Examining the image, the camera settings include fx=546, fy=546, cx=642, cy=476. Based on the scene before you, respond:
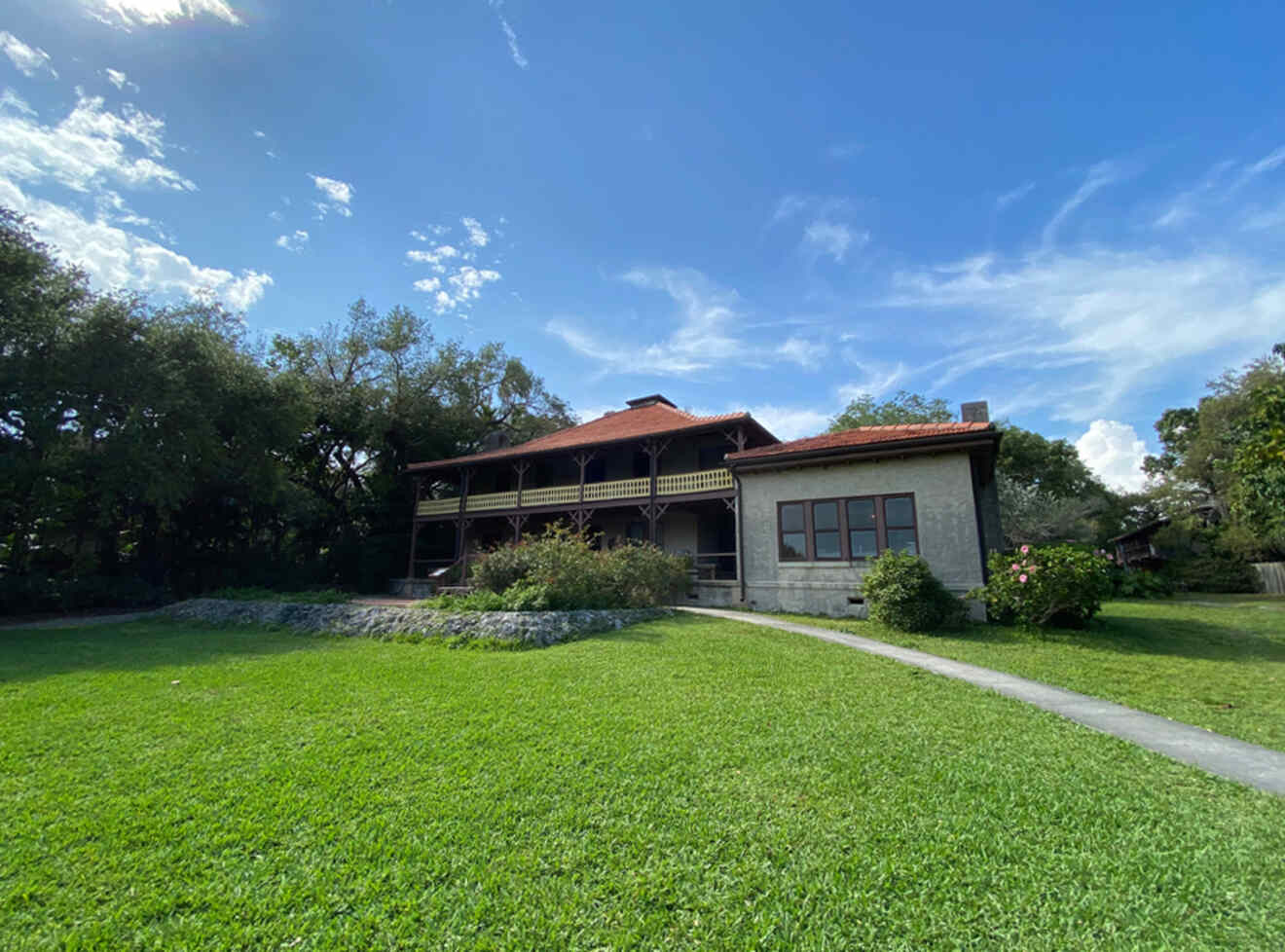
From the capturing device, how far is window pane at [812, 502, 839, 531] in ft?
43.7

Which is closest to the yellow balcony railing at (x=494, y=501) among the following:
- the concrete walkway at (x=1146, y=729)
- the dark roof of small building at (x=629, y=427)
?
the dark roof of small building at (x=629, y=427)

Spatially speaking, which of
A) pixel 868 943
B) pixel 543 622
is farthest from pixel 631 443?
pixel 868 943

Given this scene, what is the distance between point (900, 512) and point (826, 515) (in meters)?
1.67

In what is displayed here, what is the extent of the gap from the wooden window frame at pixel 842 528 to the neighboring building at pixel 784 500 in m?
0.02

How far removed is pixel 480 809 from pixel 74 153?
16.4 metres

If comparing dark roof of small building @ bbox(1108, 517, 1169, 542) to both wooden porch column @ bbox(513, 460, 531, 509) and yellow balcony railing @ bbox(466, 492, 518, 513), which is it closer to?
wooden porch column @ bbox(513, 460, 531, 509)

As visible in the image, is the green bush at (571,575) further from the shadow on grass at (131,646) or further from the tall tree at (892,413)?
the tall tree at (892,413)

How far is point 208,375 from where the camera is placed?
17.3 meters

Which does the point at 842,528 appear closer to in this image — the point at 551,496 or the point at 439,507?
the point at 551,496

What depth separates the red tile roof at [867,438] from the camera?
39.5 ft

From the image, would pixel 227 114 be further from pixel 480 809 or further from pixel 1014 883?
pixel 1014 883

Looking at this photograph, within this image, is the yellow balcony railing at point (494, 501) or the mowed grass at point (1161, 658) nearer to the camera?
the mowed grass at point (1161, 658)

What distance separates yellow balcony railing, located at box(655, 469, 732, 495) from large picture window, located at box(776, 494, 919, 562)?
135 inches

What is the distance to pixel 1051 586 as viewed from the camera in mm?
9852
